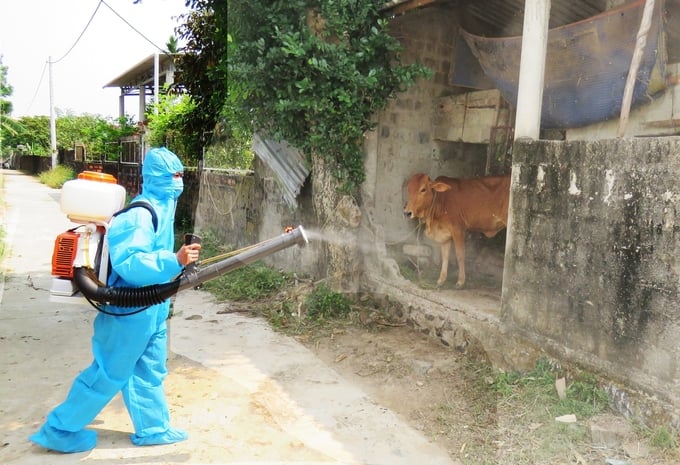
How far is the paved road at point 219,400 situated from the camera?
3434mm

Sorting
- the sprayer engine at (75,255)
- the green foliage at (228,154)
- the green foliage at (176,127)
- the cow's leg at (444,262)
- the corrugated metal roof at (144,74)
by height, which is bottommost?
the cow's leg at (444,262)

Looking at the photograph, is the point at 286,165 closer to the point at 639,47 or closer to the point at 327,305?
the point at 327,305

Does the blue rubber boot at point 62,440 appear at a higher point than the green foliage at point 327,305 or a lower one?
lower

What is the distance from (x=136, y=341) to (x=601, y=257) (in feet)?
10.0

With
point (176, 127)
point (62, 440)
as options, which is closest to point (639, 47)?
point (62, 440)

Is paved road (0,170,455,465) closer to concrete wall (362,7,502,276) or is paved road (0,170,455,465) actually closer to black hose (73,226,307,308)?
black hose (73,226,307,308)

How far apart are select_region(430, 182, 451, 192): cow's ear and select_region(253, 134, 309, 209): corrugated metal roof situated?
6.28 feet

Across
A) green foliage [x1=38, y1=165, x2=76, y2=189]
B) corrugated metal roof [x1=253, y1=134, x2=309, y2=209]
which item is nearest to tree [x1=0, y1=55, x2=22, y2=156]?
green foliage [x1=38, y1=165, x2=76, y2=189]

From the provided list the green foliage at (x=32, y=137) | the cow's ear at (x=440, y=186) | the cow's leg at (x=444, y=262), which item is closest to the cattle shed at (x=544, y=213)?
the cow's leg at (x=444, y=262)

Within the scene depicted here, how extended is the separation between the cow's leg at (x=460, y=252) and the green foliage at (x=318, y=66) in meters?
1.43

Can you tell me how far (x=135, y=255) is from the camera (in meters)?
3.08

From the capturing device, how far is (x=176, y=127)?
11836 mm

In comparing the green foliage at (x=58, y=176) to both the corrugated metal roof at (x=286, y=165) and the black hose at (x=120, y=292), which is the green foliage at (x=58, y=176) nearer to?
the corrugated metal roof at (x=286, y=165)

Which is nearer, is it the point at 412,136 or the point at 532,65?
the point at 532,65
